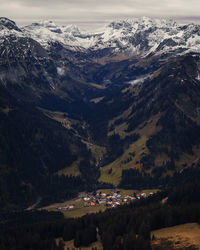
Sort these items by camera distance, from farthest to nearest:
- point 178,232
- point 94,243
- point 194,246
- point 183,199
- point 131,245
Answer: point 183,199, point 94,243, point 178,232, point 131,245, point 194,246

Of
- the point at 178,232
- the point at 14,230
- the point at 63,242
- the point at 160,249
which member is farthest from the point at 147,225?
the point at 14,230

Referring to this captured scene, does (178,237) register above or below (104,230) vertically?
above

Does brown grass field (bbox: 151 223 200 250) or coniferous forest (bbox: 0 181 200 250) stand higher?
brown grass field (bbox: 151 223 200 250)

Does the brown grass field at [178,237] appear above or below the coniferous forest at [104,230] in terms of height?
above

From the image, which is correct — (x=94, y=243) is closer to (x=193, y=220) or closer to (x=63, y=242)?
(x=63, y=242)

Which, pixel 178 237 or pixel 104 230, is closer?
pixel 178 237

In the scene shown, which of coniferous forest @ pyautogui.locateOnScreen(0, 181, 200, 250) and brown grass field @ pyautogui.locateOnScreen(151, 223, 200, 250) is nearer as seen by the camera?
brown grass field @ pyautogui.locateOnScreen(151, 223, 200, 250)

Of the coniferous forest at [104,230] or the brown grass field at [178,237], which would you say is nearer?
the brown grass field at [178,237]

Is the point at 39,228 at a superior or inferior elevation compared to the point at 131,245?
inferior
